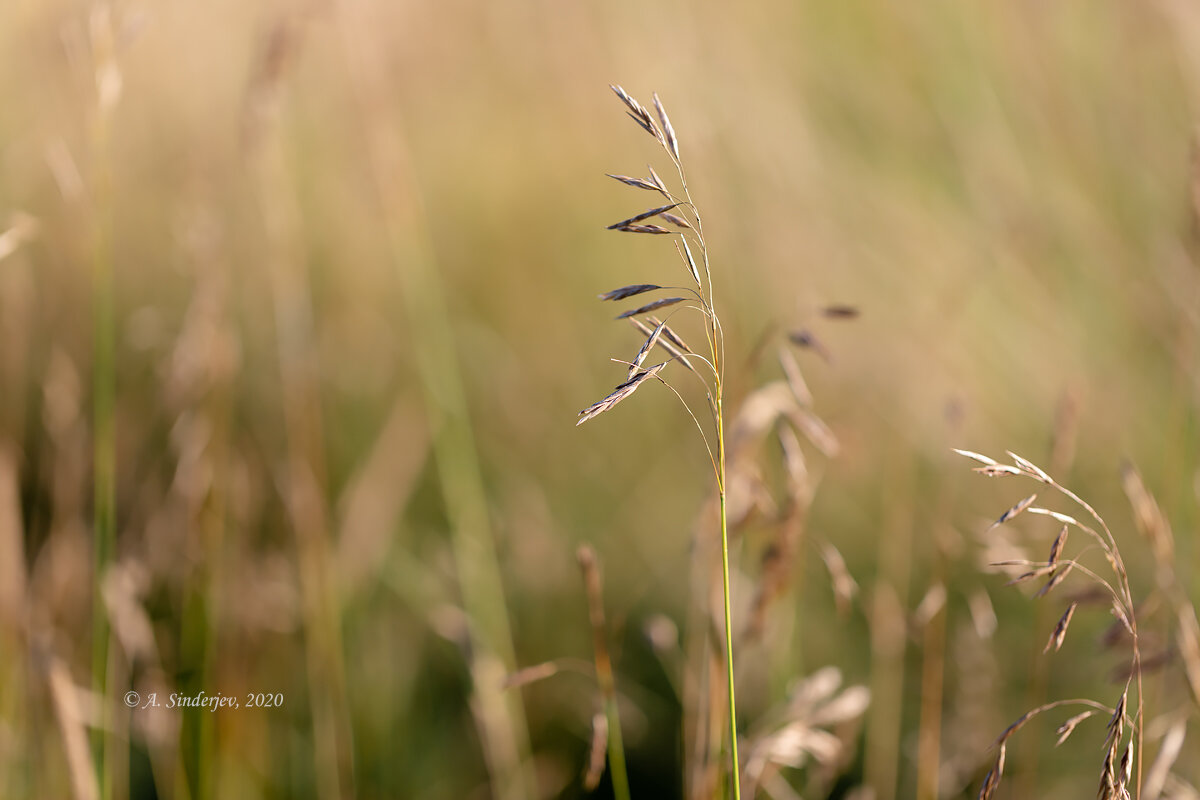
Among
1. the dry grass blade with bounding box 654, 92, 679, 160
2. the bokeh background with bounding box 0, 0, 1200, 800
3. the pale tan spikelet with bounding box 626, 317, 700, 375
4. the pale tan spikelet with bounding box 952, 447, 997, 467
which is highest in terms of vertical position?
the dry grass blade with bounding box 654, 92, 679, 160

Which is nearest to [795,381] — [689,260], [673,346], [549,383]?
[673,346]

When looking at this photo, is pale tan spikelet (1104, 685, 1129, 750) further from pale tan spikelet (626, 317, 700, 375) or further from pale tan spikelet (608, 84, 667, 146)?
pale tan spikelet (608, 84, 667, 146)

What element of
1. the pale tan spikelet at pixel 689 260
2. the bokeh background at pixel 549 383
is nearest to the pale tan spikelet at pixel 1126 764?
the bokeh background at pixel 549 383

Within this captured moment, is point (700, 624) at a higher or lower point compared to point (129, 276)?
lower

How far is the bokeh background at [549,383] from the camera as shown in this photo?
4.28 ft

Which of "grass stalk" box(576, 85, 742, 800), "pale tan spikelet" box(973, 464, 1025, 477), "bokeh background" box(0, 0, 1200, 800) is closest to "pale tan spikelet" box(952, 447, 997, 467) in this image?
"pale tan spikelet" box(973, 464, 1025, 477)

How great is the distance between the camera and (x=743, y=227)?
2.06m

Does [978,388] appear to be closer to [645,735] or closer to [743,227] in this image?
[743,227]

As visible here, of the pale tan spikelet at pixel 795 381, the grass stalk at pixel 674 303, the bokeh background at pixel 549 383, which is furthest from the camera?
the bokeh background at pixel 549 383

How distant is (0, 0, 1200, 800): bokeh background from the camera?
1.30 meters

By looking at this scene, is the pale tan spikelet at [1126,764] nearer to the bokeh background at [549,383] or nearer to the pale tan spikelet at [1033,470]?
the pale tan spikelet at [1033,470]

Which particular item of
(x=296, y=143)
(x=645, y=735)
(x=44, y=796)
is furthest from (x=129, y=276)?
(x=645, y=735)

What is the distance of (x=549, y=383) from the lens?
7.43 ft

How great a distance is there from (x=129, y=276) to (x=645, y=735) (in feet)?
6.39
